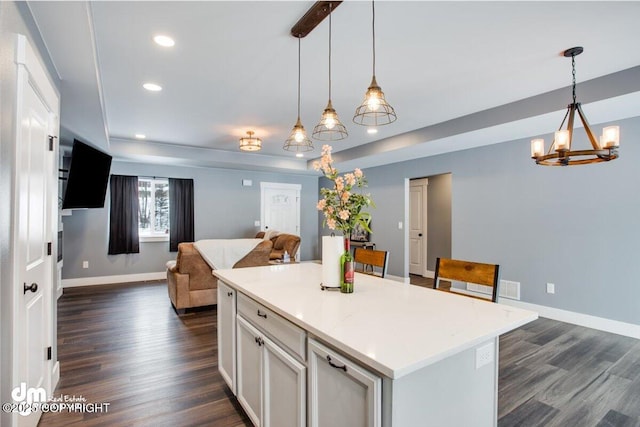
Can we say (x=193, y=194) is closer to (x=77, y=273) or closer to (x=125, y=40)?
(x=77, y=273)

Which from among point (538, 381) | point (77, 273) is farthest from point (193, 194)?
point (538, 381)

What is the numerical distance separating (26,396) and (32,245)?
81cm

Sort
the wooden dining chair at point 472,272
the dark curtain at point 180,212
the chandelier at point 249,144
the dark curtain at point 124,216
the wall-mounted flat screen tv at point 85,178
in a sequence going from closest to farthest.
Answer: 1. the wooden dining chair at point 472,272
2. the wall-mounted flat screen tv at point 85,178
3. the chandelier at point 249,144
4. the dark curtain at point 124,216
5. the dark curtain at point 180,212

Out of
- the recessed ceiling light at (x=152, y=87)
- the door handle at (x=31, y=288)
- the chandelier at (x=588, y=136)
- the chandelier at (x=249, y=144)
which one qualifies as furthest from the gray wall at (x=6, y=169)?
the chandelier at (x=588, y=136)

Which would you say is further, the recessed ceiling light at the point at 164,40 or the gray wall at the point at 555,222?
the gray wall at the point at 555,222

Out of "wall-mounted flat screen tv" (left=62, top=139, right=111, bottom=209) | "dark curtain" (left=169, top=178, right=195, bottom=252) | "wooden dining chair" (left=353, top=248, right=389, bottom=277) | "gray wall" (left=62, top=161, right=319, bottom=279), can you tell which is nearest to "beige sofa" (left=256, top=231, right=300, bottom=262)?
"gray wall" (left=62, top=161, right=319, bottom=279)

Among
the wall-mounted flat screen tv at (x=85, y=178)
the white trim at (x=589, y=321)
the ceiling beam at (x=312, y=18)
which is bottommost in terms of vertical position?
the white trim at (x=589, y=321)

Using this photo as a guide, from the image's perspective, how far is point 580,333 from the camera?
144 inches

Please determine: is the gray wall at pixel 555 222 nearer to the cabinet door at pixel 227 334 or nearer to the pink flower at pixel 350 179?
the pink flower at pixel 350 179

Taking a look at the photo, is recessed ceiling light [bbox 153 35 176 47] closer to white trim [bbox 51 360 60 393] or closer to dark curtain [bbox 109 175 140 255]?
white trim [bbox 51 360 60 393]

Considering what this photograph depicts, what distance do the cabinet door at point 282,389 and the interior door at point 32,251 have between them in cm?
120

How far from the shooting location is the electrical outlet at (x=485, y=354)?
1.34 metres

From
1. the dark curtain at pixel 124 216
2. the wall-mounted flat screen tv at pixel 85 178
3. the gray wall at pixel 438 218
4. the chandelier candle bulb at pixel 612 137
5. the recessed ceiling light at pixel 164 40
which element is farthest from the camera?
the gray wall at pixel 438 218

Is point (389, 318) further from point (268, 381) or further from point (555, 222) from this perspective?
point (555, 222)
